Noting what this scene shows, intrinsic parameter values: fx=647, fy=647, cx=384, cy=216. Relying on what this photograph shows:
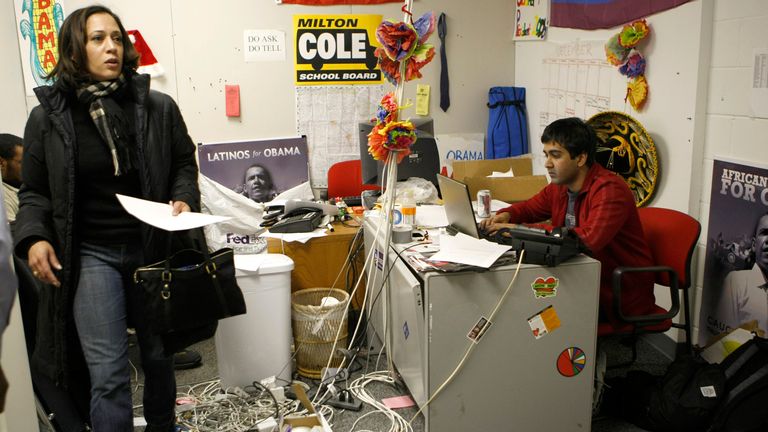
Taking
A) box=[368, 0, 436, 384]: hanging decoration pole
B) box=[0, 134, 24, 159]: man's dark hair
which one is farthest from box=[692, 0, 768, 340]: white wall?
box=[0, 134, 24, 159]: man's dark hair

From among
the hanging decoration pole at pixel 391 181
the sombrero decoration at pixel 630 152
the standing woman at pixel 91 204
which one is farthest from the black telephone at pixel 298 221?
the sombrero decoration at pixel 630 152

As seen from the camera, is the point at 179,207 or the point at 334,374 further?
the point at 334,374

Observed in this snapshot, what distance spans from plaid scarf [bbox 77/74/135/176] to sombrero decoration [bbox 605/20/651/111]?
236 centimetres

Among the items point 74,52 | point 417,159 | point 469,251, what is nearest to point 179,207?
point 74,52

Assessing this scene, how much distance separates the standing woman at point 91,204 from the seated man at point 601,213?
1.45 meters

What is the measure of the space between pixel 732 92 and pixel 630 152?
24.1 inches

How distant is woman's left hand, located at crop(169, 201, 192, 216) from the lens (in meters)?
2.02

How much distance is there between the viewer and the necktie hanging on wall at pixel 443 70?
456cm

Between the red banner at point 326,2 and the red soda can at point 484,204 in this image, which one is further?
the red banner at point 326,2

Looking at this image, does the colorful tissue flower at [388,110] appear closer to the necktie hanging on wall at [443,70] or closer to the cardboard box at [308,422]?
the cardboard box at [308,422]

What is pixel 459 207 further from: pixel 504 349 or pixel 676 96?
pixel 676 96

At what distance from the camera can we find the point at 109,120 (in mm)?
1949

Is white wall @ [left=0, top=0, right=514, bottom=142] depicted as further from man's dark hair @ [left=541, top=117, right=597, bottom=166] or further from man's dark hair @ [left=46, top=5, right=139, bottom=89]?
man's dark hair @ [left=46, top=5, right=139, bottom=89]

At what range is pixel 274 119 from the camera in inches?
177
